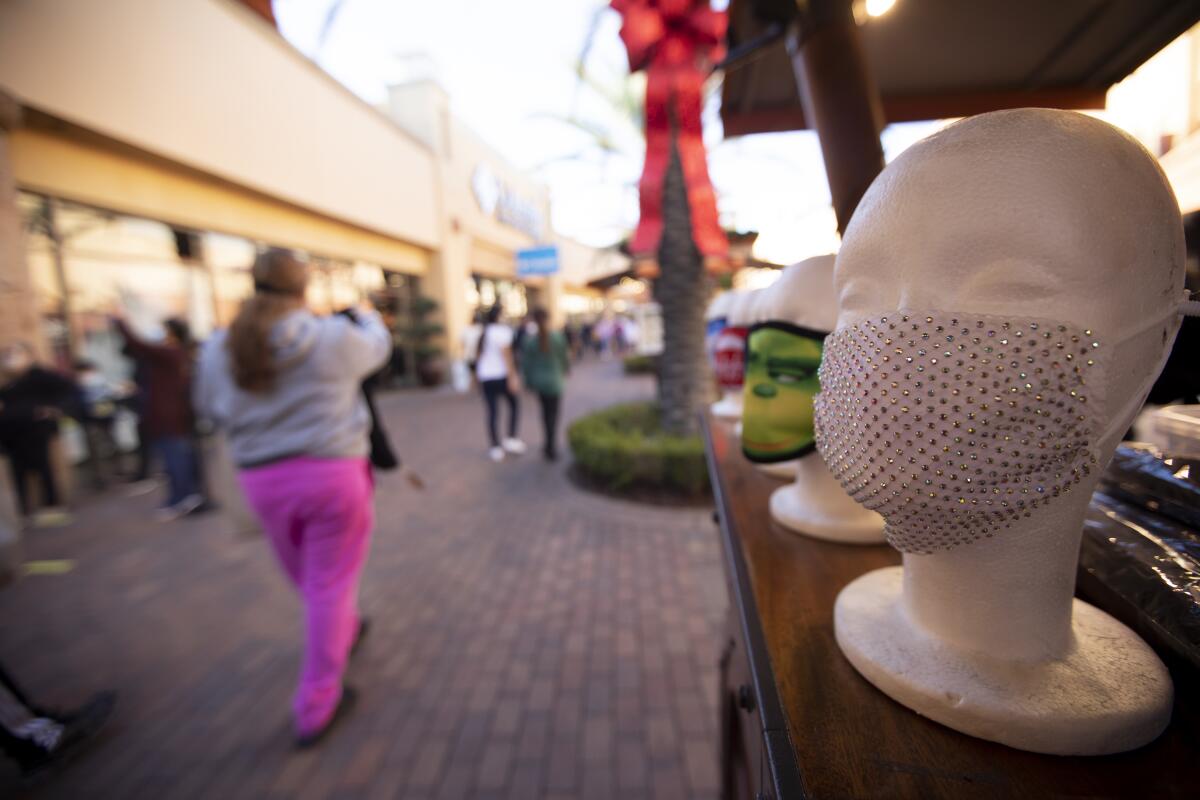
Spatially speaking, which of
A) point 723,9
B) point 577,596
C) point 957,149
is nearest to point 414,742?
point 577,596

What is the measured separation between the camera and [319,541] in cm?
206

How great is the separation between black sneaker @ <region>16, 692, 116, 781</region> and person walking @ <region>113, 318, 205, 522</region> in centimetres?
331

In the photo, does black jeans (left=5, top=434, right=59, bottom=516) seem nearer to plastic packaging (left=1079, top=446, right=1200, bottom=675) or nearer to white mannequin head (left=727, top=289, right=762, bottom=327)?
white mannequin head (left=727, top=289, right=762, bottom=327)

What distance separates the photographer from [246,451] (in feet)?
6.41

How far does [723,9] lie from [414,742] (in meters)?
3.05

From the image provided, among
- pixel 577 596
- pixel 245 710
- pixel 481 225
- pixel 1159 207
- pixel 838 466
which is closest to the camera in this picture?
pixel 1159 207

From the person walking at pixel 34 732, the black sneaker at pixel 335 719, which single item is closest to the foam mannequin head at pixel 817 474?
the black sneaker at pixel 335 719

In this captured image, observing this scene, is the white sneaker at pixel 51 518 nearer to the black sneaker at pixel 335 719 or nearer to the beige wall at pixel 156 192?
the beige wall at pixel 156 192

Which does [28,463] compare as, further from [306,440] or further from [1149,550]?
[1149,550]

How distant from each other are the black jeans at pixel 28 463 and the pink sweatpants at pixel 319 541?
4.85 meters

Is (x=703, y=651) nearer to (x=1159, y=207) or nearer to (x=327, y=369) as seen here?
(x=327, y=369)

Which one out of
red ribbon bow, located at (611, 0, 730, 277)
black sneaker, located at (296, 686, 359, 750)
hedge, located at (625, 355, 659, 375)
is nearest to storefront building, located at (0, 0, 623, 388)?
red ribbon bow, located at (611, 0, 730, 277)

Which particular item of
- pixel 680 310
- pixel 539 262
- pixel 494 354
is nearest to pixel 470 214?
pixel 539 262

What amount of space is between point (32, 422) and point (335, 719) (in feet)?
16.4
